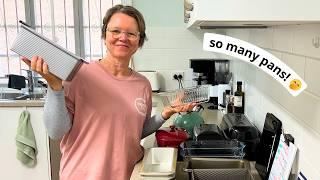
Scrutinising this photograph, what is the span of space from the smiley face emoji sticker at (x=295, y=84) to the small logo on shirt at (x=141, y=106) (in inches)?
29.4

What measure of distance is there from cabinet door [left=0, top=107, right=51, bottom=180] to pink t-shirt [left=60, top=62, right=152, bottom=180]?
61.5 inches

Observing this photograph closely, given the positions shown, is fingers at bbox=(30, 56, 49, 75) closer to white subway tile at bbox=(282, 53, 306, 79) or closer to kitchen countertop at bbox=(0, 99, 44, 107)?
white subway tile at bbox=(282, 53, 306, 79)

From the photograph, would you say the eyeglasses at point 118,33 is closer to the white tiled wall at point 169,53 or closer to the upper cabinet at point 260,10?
the upper cabinet at point 260,10

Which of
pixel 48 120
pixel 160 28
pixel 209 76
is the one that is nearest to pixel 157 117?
pixel 48 120

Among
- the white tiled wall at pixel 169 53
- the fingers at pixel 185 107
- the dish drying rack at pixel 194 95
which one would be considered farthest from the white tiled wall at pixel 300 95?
the white tiled wall at pixel 169 53

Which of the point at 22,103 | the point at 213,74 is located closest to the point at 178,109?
the point at 213,74

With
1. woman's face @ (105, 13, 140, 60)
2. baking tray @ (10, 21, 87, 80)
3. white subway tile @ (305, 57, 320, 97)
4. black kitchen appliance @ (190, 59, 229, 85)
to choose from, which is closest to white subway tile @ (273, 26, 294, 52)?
white subway tile @ (305, 57, 320, 97)

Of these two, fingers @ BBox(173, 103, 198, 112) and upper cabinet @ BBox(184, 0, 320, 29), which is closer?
upper cabinet @ BBox(184, 0, 320, 29)

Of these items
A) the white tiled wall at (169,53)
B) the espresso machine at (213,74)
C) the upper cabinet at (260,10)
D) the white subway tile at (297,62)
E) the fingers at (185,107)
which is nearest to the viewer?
the upper cabinet at (260,10)

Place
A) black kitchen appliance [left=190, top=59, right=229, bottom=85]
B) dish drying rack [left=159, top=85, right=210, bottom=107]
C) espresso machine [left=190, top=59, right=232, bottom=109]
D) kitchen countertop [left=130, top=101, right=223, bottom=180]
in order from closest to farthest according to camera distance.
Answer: kitchen countertop [left=130, top=101, right=223, bottom=180] < dish drying rack [left=159, top=85, right=210, bottom=107] < espresso machine [left=190, top=59, right=232, bottom=109] < black kitchen appliance [left=190, top=59, right=229, bottom=85]

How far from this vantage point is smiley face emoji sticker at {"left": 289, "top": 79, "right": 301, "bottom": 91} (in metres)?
0.85

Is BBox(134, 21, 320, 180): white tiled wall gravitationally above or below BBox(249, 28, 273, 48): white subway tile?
below

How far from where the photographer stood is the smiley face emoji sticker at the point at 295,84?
2.80 feet

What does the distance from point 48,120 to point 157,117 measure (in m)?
0.54
